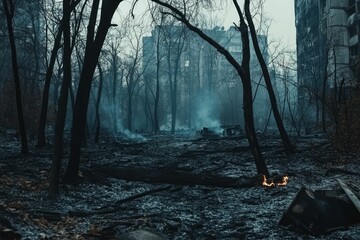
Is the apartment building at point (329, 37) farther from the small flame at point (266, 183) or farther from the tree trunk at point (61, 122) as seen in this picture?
the tree trunk at point (61, 122)

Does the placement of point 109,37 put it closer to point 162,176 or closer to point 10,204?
point 162,176

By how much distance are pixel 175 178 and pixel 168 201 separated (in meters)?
2.00

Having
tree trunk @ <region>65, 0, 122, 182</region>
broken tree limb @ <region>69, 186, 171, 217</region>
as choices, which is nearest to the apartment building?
tree trunk @ <region>65, 0, 122, 182</region>

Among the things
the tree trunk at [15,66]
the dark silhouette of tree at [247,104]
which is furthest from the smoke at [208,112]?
the dark silhouette of tree at [247,104]

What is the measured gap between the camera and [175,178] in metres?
10.8

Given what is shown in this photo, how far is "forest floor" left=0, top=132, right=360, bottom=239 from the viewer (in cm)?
637

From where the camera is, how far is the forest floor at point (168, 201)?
20.9ft

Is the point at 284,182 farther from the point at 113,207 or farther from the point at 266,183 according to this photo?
the point at 113,207

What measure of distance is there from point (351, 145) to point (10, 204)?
1057 cm

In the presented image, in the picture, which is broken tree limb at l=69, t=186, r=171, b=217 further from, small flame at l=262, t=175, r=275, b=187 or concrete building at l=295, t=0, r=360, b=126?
concrete building at l=295, t=0, r=360, b=126

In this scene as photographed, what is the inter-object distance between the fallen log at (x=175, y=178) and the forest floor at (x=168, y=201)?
0.04 m

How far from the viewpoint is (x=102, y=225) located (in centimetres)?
667

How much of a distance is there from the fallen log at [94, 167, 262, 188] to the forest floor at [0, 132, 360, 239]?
0.04 metres

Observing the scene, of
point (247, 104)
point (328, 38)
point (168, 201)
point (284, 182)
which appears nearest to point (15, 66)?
point (168, 201)
